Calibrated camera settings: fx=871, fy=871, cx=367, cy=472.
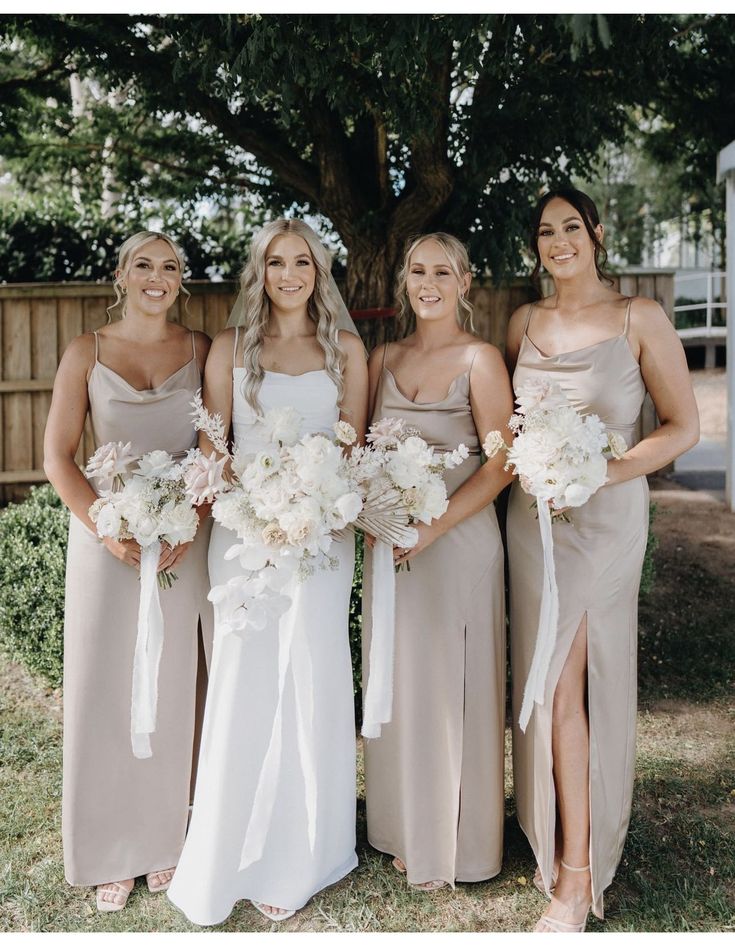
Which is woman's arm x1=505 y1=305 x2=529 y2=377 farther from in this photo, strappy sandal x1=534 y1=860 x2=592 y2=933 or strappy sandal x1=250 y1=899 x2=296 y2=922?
strappy sandal x1=250 y1=899 x2=296 y2=922

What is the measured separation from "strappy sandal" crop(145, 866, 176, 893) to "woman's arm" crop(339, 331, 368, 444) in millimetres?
1841

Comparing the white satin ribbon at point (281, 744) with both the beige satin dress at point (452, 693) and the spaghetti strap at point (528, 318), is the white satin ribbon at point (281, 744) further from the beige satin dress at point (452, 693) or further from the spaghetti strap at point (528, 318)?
the spaghetti strap at point (528, 318)

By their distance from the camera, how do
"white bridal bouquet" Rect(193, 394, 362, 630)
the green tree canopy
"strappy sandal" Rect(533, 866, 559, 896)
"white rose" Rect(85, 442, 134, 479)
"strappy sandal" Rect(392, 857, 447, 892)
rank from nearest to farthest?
"white bridal bouquet" Rect(193, 394, 362, 630) → "white rose" Rect(85, 442, 134, 479) → "strappy sandal" Rect(533, 866, 559, 896) → "strappy sandal" Rect(392, 857, 447, 892) → the green tree canopy

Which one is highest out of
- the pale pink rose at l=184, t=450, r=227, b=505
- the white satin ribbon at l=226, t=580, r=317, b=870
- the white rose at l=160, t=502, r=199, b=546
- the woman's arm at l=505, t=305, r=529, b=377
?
the woman's arm at l=505, t=305, r=529, b=377

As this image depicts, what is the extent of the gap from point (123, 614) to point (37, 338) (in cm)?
602

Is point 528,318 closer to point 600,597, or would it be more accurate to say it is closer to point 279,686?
point 600,597

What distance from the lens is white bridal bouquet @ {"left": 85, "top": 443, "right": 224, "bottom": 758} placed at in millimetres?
2975

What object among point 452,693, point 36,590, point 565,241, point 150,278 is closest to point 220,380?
point 150,278

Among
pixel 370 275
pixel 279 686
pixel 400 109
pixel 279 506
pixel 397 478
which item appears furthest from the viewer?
pixel 370 275

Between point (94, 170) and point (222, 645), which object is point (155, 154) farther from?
point (222, 645)

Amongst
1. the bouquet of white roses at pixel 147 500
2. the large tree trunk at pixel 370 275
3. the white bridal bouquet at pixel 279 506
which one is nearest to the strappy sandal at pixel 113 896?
the white bridal bouquet at pixel 279 506

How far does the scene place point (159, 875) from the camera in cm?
339

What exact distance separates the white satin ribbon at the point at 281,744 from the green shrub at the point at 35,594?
2.51 meters

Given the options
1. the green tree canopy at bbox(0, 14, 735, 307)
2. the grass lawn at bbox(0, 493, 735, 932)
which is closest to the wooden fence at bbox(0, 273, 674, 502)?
the green tree canopy at bbox(0, 14, 735, 307)
